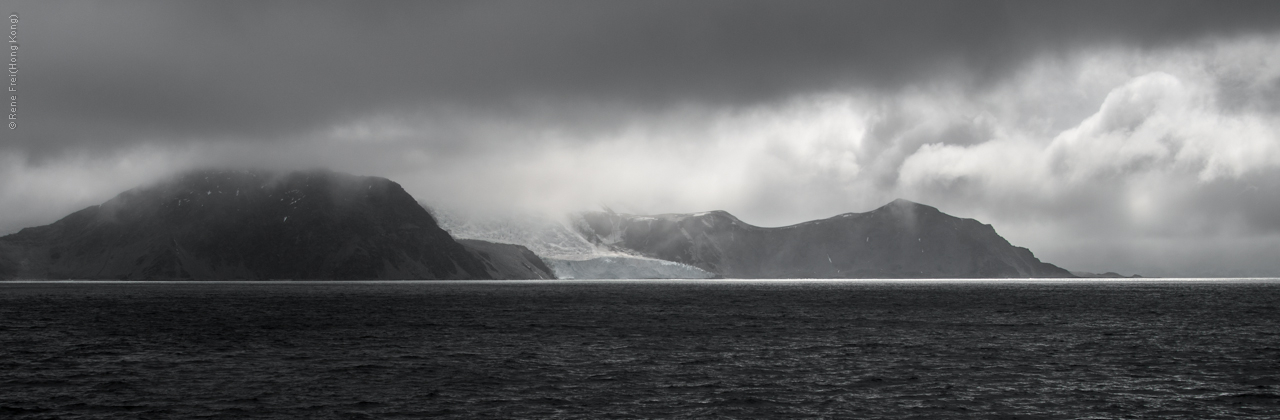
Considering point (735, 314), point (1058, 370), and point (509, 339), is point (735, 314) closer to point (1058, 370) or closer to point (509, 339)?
point (509, 339)

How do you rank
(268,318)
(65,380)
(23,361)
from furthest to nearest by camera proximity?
(268,318) < (23,361) < (65,380)

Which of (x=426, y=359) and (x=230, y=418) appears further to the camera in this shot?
(x=426, y=359)

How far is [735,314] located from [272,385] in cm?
7574

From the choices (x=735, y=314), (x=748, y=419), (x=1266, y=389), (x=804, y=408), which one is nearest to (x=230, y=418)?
(x=748, y=419)

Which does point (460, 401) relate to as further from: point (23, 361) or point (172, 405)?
point (23, 361)

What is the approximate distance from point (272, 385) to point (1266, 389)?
52251 millimetres

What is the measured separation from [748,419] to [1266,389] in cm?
2840

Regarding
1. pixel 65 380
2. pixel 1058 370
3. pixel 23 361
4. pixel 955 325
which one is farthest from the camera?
pixel 955 325

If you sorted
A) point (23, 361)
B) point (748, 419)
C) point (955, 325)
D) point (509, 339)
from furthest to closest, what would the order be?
point (955, 325) < point (509, 339) < point (23, 361) < point (748, 419)

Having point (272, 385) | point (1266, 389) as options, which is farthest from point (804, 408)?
point (272, 385)

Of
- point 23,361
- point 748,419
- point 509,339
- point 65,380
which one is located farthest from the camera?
point 509,339

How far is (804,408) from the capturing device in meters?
39.3

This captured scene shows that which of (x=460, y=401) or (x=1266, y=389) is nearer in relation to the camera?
(x=460, y=401)

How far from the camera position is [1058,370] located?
2030 inches
